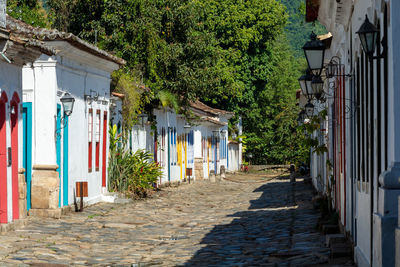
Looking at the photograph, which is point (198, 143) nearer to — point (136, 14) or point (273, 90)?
point (136, 14)

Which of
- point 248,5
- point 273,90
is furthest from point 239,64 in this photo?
point 273,90

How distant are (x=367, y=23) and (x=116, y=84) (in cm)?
1730

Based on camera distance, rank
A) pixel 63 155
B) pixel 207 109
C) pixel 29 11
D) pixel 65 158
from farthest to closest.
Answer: pixel 207 109 → pixel 29 11 → pixel 65 158 → pixel 63 155

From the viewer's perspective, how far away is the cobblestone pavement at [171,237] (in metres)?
11.0

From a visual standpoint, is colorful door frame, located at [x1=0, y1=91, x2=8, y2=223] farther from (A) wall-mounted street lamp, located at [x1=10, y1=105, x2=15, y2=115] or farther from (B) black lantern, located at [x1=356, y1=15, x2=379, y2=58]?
(B) black lantern, located at [x1=356, y1=15, x2=379, y2=58]

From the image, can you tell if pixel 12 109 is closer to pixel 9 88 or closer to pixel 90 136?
pixel 9 88

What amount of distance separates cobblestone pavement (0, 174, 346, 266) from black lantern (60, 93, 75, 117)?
2.36 m

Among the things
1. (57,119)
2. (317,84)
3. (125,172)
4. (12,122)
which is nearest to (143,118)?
(125,172)

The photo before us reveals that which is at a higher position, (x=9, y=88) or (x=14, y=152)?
(x=9, y=88)

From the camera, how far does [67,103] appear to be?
1705 cm

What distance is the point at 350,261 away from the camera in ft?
32.3

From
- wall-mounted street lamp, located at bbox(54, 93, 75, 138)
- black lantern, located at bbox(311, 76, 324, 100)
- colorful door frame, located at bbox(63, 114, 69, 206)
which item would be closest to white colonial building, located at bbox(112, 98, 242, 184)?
colorful door frame, located at bbox(63, 114, 69, 206)

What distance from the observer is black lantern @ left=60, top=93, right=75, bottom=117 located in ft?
55.6

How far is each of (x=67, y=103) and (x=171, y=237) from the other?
4.56 meters
